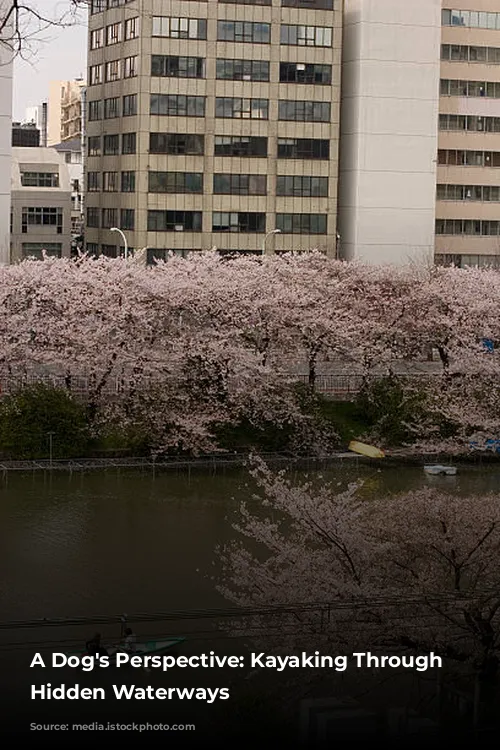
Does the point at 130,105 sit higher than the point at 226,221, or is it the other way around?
the point at 130,105

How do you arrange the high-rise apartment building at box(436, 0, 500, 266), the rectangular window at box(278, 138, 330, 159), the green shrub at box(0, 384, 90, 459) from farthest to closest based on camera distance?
the high-rise apartment building at box(436, 0, 500, 266) → the rectangular window at box(278, 138, 330, 159) → the green shrub at box(0, 384, 90, 459)

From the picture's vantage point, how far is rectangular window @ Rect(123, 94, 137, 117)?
33594 mm

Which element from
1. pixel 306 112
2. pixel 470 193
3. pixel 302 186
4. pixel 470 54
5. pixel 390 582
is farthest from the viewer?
pixel 470 193

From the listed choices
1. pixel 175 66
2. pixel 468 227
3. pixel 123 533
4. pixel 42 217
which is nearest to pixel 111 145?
pixel 175 66

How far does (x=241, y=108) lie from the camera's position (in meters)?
34.0

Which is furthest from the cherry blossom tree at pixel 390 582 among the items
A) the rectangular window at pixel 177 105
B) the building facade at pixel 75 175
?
the building facade at pixel 75 175

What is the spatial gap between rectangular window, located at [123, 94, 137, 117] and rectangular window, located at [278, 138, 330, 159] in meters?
3.88

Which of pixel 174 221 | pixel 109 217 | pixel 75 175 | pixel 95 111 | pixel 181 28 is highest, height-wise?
pixel 181 28

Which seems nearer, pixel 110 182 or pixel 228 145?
pixel 228 145

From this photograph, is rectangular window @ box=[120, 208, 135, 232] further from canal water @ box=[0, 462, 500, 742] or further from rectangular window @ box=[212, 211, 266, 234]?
canal water @ box=[0, 462, 500, 742]

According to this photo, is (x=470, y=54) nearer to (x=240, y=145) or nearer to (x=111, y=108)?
(x=240, y=145)

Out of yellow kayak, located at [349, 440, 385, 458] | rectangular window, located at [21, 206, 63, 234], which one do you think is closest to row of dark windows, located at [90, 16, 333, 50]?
rectangular window, located at [21, 206, 63, 234]

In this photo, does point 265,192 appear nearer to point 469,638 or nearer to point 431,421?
point 431,421

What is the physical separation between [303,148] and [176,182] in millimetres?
3546
